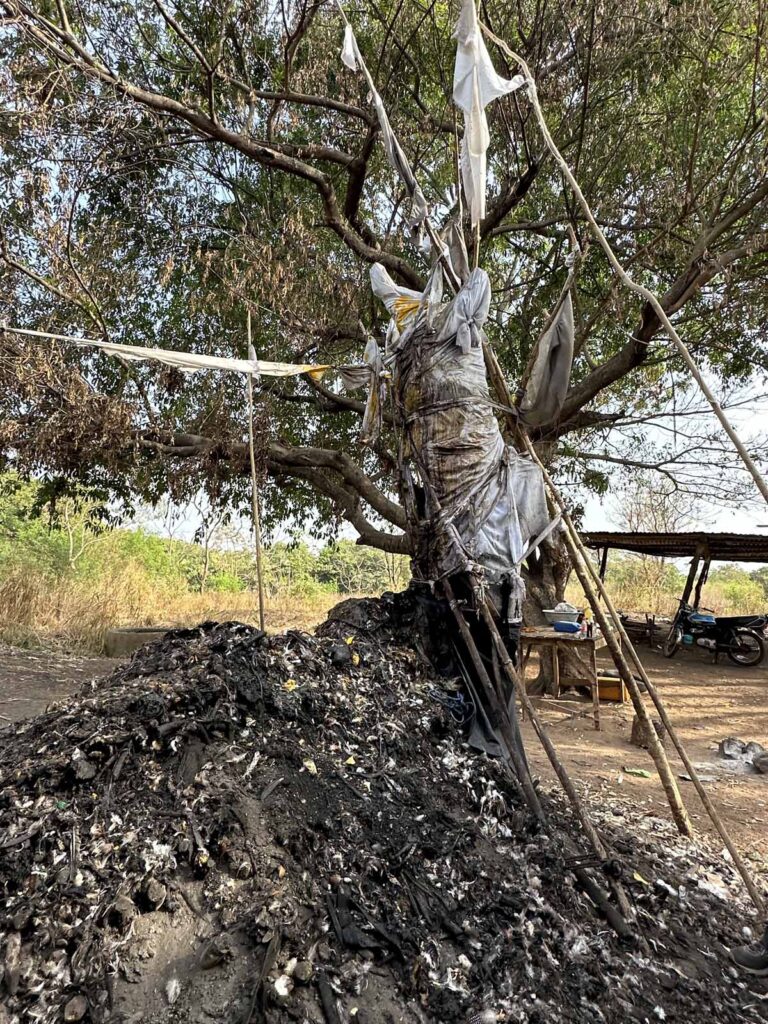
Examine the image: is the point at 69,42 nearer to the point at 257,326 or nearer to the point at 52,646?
the point at 257,326

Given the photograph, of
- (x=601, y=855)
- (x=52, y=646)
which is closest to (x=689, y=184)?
(x=601, y=855)

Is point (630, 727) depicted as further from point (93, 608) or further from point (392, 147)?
point (93, 608)

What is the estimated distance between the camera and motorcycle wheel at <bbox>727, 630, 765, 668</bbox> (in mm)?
9227

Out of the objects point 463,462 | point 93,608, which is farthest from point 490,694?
point 93,608

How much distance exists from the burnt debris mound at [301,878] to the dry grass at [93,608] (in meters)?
5.67

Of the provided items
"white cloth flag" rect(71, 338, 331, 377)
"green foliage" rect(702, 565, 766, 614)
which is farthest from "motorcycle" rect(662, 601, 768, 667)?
"white cloth flag" rect(71, 338, 331, 377)

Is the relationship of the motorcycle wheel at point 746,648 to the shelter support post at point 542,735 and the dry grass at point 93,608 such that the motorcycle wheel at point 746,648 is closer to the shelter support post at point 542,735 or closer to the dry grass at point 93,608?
the dry grass at point 93,608

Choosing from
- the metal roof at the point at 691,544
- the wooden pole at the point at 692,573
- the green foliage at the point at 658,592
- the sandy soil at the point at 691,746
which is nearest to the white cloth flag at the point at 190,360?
the sandy soil at the point at 691,746

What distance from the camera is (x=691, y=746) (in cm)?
534

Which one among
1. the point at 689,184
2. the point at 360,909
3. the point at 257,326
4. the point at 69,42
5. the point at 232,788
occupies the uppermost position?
the point at 69,42

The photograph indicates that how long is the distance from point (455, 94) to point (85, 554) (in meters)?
9.59

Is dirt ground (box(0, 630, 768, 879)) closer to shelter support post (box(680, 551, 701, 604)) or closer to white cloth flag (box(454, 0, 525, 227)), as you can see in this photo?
shelter support post (box(680, 551, 701, 604))

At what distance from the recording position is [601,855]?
266 centimetres

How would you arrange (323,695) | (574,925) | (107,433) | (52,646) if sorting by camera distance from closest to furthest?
(574,925), (323,695), (107,433), (52,646)
